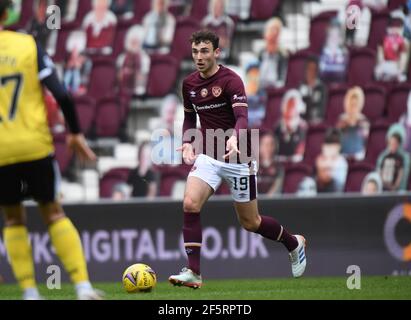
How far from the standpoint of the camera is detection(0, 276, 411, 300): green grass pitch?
28.5 ft

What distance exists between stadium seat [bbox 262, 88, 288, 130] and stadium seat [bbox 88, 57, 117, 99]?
7.58 ft

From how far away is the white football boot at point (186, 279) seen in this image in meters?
9.28

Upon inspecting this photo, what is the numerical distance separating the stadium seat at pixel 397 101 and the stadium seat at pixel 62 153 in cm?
444

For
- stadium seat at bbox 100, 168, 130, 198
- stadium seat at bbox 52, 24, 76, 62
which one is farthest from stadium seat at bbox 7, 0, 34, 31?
stadium seat at bbox 100, 168, 130, 198

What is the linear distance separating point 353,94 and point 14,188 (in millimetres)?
8219

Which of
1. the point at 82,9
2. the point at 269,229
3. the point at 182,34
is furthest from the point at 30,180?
the point at 82,9

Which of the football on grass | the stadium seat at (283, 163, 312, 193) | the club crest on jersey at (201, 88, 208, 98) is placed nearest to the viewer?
the football on grass

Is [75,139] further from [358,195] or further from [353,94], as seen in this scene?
[353,94]

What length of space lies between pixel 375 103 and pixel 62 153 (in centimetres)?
440

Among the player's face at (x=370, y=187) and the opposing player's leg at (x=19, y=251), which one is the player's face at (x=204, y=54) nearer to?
the opposing player's leg at (x=19, y=251)

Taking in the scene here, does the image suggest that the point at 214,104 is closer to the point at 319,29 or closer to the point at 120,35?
the point at 319,29

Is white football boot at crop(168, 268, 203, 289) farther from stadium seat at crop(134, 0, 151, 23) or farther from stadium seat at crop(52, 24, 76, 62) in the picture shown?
stadium seat at crop(52, 24, 76, 62)

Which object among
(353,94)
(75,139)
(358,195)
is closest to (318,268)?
(358,195)
